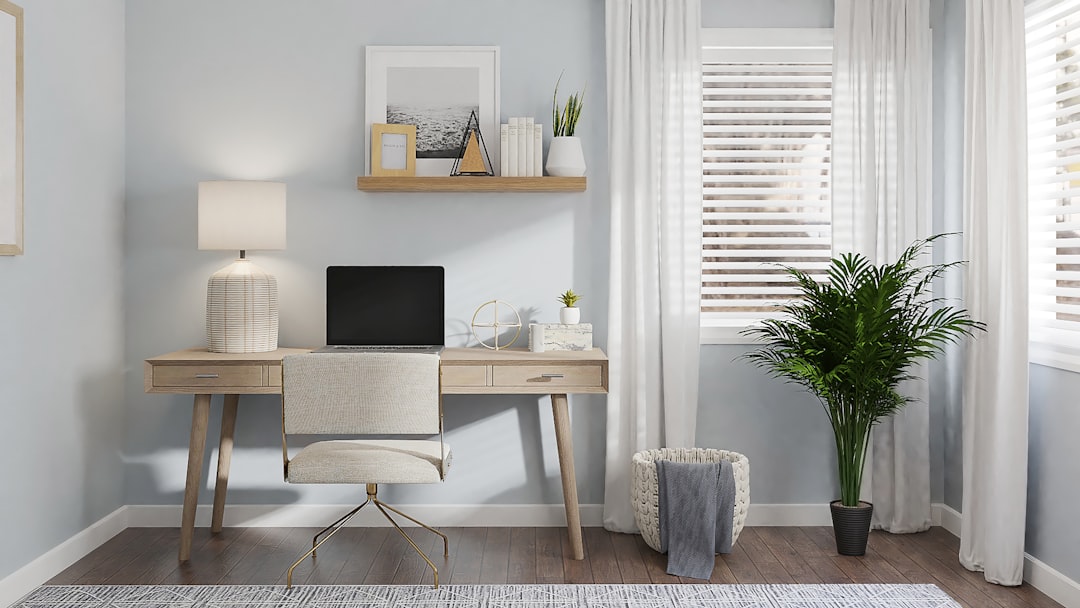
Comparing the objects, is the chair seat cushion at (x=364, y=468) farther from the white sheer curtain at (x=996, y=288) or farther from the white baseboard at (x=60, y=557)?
the white sheer curtain at (x=996, y=288)

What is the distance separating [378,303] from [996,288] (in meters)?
2.44

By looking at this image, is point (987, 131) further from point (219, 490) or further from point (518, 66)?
point (219, 490)

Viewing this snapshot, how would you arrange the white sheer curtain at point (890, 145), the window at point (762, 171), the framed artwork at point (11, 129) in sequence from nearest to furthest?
1. the framed artwork at point (11, 129)
2. the white sheer curtain at point (890, 145)
3. the window at point (762, 171)

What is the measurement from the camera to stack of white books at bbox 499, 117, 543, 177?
3.50 meters

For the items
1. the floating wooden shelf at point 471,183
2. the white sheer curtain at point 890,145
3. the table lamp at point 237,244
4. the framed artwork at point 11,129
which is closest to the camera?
the framed artwork at point 11,129

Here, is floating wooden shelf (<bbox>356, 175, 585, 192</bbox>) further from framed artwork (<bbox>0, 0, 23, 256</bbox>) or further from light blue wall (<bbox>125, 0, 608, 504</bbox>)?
framed artwork (<bbox>0, 0, 23, 256</bbox>)

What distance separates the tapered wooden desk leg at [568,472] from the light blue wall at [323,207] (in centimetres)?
40

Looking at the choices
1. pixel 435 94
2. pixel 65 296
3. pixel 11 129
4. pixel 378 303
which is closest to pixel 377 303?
pixel 378 303

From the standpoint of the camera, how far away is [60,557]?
3100mm

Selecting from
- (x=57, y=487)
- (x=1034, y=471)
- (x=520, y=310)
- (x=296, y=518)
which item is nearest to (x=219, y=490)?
(x=296, y=518)

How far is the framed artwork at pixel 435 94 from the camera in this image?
3600mm

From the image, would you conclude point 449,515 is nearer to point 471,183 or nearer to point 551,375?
point 551,375

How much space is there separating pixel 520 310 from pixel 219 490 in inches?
59.6

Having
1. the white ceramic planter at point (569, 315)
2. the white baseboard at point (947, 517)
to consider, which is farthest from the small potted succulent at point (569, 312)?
the white baseboard at point (947, 517)
